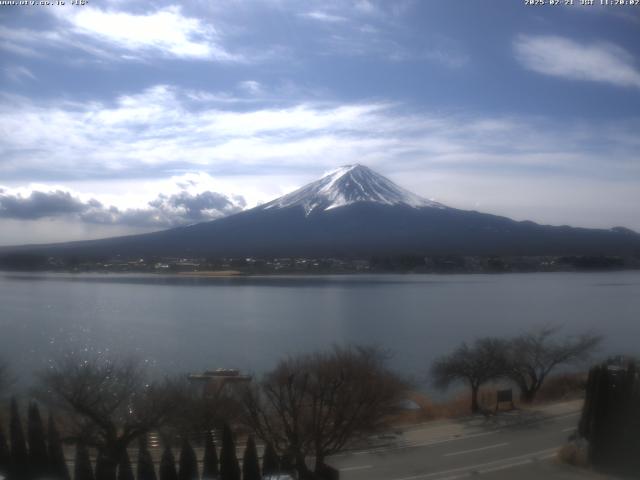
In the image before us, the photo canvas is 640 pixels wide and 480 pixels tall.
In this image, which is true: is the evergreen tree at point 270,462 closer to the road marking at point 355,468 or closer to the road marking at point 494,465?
the road marking at point 355,468

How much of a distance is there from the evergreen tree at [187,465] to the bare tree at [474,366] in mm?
4739

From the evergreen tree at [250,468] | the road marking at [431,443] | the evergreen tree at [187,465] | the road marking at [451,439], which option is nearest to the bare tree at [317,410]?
the road marking at [431,443]

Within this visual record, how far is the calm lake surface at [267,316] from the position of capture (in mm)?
12945

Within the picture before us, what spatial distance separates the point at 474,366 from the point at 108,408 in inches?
208

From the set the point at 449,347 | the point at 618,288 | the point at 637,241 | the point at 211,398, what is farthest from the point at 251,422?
the point at 637,241

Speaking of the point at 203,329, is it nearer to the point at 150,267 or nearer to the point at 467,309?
the point at 467,309

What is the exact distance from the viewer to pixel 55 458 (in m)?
4.67

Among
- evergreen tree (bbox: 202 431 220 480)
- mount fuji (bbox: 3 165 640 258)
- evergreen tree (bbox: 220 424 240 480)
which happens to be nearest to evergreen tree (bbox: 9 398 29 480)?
evergreen tree (bbox: 202 431 220 480)

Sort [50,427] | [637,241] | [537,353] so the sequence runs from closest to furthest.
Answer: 1. [50,427]
2. [537,353]
3. [637,241]

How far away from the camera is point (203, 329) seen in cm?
1688

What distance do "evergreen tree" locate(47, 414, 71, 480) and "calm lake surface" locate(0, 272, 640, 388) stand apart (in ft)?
18.4

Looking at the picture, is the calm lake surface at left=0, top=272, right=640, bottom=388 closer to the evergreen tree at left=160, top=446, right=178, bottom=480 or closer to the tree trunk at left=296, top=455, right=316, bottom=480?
the tree trunk at left=296, top=455, right=316, bottom=480

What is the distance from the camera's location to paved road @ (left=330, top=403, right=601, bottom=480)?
5.00m

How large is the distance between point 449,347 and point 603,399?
27.6ft
